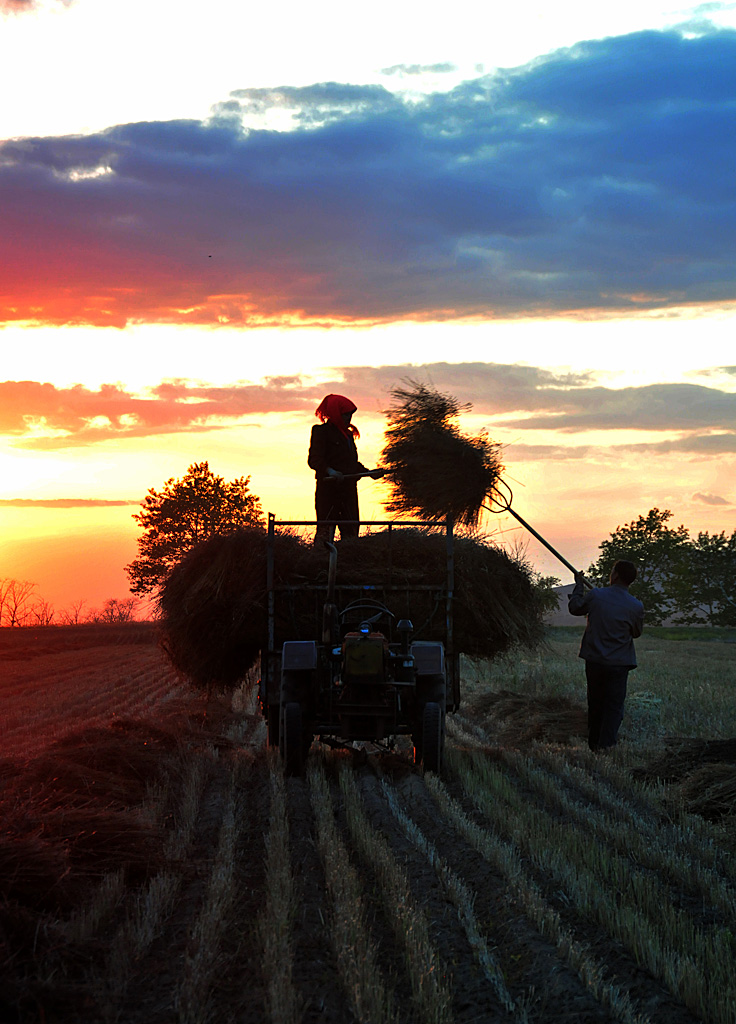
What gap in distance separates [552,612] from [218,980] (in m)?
7.79

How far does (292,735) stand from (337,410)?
4163mm

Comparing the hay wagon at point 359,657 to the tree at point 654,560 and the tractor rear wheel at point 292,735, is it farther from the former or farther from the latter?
the tree at point 654,560

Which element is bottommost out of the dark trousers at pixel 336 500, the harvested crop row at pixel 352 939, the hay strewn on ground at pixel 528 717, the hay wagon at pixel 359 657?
the hay strewn on ground at pixel 528 717

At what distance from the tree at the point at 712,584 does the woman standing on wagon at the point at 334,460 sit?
74467mm

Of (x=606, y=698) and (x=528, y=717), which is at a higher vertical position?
(x=606, y=698)

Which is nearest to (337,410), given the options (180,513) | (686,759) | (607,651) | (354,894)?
(607,651)

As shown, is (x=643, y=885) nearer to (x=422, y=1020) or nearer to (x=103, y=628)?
(x=422, y=1020)

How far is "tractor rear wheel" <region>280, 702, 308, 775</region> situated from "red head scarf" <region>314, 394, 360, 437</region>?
3.79 metres

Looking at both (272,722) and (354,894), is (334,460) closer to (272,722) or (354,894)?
(272,722)

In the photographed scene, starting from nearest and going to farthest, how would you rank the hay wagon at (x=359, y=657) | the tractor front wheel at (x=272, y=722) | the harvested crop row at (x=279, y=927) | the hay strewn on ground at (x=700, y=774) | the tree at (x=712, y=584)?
the harvested crop row at (x=279, y=927), the hay strewn on ground at (x=700, y=774), the hay wagon at (x=359, y=657), the tractor front wheel at (x=272, y=722), the tree at (x=712, y=584)

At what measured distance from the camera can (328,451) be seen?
11.6m

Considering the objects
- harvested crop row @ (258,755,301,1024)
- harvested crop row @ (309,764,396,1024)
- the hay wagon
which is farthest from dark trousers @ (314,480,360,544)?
harvested crop row @ (309,764,396,1024)

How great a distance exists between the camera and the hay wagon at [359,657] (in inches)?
353

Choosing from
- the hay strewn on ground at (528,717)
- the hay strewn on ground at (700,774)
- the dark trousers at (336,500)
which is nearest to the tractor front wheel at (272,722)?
the dark trousers at (336,500)
